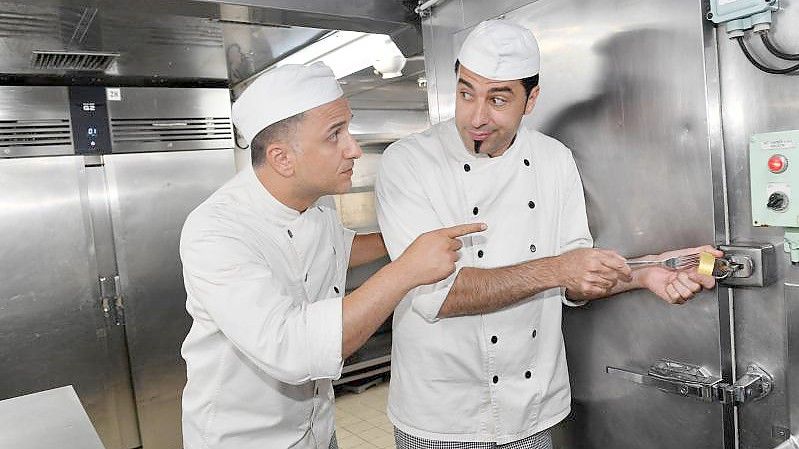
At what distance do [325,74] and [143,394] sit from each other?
3.30 meters

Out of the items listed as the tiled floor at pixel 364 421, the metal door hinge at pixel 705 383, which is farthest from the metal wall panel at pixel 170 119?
the metal door hinge at pixel 705 383

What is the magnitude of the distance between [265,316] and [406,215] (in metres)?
0.56

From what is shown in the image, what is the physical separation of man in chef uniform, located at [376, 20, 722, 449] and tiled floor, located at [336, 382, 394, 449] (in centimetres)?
232

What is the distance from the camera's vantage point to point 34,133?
373cm

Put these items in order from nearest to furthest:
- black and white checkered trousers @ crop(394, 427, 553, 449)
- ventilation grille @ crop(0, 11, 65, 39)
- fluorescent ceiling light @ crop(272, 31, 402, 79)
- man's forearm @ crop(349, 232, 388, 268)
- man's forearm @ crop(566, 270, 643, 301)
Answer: man's forearm @ crop(566, 270, 643, 301) → black and white checkered trousers @ crop(394, 427, 553, 449) → man's forearm @ crop(349, 232, 388, 268) → ventilation grille @ crop(0, 11, 65, 39) → fluorescent ceiling light @ crop(272, 31, 402, 79)

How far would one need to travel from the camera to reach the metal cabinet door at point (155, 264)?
398 cm

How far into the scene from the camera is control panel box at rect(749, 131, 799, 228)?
142cm

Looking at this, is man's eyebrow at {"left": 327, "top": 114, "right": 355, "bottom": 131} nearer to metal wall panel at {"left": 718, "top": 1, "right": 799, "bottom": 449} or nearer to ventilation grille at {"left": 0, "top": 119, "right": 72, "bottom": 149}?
metal wall panel at {"left": 718, "top": 1, "right": 799, "bottom": 449}

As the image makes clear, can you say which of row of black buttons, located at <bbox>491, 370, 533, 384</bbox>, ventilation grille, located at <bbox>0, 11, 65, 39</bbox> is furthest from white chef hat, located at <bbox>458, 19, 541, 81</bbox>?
ventilation grille, located at <bbox>0, 11, 65, 39</bbox>

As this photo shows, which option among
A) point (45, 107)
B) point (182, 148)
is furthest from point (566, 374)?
point (45, 107)

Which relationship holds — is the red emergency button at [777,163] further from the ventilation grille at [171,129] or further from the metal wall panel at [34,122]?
the metal wall panel at [34,122]

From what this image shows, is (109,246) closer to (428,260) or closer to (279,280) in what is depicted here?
(279,280)

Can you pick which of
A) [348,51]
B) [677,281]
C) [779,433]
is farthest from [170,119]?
[779,433]

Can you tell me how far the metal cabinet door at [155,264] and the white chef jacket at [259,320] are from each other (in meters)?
2.54
